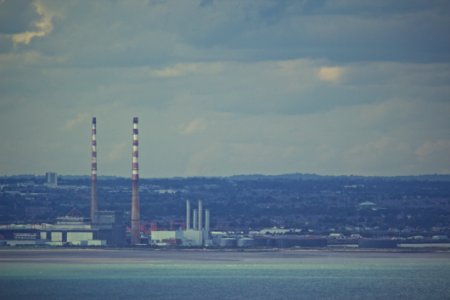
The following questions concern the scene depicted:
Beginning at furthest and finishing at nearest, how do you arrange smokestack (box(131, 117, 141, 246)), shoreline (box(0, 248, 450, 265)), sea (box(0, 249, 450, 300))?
smokestack (box(131, 117, 141, 246))
shoreline (box(0, 248, 450, 265))
sea (box(0, 249, 450, 300))

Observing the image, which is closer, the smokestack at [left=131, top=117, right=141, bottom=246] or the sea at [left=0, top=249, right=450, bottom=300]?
the sea at [left=0, top=249, right=450, bottom=300]

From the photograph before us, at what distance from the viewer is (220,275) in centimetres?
14862

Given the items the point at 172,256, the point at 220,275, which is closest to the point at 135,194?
the point at 172,256

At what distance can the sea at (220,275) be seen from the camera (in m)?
120

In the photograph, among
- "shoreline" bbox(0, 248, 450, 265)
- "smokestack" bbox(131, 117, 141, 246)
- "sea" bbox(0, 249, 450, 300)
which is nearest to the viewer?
"sea" bbox(0, 249, 450, 300)

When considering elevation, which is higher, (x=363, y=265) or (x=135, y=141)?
(x=135, y=141)

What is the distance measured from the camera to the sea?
120000 mm

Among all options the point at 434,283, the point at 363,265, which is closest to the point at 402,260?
the point at 363,265

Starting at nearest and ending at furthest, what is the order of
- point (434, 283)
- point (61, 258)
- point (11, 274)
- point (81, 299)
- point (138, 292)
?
point (81, 299) → point (138, 292) → point (434, 283) → point (11, 274) → point (61, 258)

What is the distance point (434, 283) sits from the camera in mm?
134000

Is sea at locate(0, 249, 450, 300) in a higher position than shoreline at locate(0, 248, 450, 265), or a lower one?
lower

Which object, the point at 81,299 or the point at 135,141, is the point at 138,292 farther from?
the point at 135,141

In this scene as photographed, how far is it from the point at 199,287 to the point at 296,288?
7.05 meters

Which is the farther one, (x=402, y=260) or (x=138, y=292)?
(x=402, y=260)
